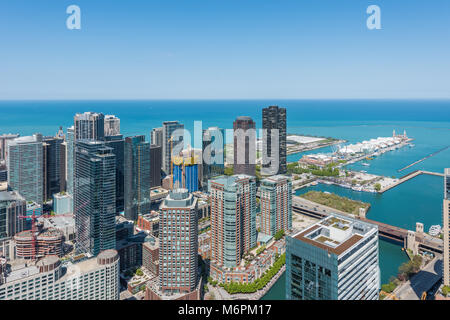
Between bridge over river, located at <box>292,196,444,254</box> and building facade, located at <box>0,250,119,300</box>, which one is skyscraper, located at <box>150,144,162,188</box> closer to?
bridge over river, located at <box>292,196,444,254</box>

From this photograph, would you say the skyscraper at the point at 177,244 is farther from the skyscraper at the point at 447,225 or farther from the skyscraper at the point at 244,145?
the skyscraper at the point at 244,145

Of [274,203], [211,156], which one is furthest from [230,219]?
[211,156]

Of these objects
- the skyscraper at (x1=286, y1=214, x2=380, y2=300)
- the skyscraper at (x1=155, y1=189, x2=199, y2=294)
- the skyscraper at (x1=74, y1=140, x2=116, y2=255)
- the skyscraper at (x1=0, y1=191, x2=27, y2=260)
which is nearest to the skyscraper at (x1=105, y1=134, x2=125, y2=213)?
the skyscraper at (x1=0, y1=191, x2=27, y2=260)

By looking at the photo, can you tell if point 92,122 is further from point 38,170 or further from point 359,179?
point 359,179

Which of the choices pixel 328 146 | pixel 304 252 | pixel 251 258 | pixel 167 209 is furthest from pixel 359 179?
pixel 304 252

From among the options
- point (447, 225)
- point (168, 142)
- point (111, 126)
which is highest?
point (111, 126)

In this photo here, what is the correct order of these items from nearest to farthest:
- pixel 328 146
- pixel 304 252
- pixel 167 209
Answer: pixel 304 252, pixel 167 209, pixel 328 146

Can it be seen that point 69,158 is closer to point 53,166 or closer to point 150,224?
point 53,166
